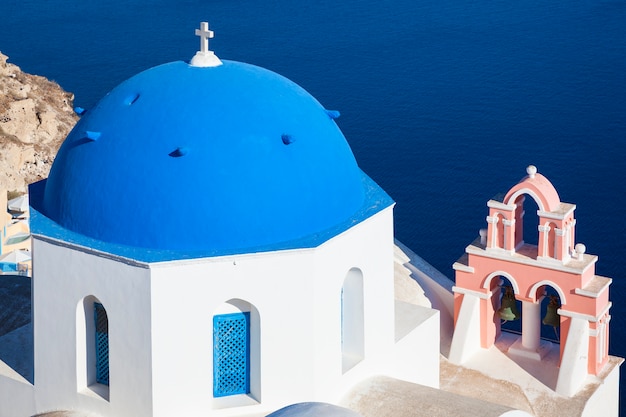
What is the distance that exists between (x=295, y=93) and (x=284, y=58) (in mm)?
27199

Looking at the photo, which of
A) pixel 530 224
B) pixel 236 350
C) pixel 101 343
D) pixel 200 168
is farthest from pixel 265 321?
pixel 530 224

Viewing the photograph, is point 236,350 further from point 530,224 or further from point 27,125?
point 27,125

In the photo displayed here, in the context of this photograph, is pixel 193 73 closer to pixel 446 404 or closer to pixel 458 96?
pixel 446 404

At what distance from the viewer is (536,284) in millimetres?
14570

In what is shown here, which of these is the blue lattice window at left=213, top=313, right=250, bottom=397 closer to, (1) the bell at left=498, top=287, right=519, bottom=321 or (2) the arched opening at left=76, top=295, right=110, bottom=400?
(2) the arched opening at left=76, top=295, right=110, bottom=400

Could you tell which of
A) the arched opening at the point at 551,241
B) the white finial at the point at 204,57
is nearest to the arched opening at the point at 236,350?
the white finial at the point at 204,57

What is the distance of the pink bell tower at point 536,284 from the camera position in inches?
558

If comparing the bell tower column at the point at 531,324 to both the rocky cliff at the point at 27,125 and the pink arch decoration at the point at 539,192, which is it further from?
the rocky cliff at the point at 27,125

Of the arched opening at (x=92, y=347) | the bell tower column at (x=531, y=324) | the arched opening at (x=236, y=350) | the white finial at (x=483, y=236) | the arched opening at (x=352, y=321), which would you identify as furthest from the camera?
the white finial at (x=483, y=236)

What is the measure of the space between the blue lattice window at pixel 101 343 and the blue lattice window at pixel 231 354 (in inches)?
42.4

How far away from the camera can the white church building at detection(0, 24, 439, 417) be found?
1050cm

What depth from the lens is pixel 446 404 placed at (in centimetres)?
1118

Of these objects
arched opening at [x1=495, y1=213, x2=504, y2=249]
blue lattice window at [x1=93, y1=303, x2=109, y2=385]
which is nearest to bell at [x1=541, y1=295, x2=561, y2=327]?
arched opening at [x1=495, y1=213, x2=504, y2=249]

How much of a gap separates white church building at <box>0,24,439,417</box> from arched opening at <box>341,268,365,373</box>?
0.66ft
